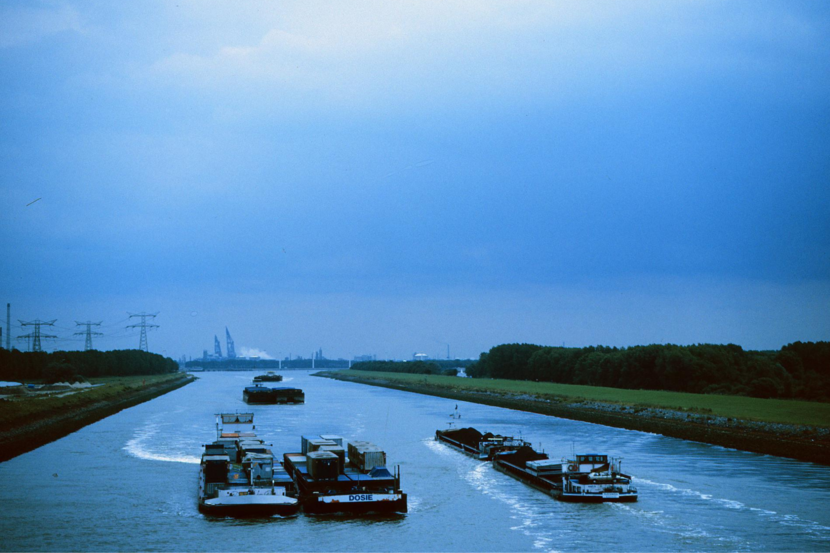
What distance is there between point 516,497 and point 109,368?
14538 cm

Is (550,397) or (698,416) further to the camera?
(550,397)

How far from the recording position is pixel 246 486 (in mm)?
30578

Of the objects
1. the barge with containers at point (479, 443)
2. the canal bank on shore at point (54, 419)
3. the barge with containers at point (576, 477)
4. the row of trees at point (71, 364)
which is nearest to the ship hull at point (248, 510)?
the barge with containers at point (576, 477)

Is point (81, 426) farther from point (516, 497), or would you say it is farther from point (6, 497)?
point (516, 497)

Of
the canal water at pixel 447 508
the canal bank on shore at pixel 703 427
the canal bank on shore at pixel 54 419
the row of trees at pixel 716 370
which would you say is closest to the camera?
the canal water at pixel 447 508

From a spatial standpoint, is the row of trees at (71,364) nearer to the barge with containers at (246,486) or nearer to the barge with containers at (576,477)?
the barge with containers at (246,486)

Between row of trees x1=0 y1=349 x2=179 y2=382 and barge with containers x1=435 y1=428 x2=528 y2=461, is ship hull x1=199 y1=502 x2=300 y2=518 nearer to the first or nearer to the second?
barge with containers x1=435 y1=428 x2=528 y2=461

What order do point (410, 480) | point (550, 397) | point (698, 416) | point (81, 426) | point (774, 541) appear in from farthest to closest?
1. point (550, 397)
2. point (81, 426)
3. point (698, 416)
4. point (410, 480)
5. point (774, 541)

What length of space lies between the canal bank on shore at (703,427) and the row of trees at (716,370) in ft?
48.4

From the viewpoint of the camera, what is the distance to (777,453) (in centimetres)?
4281

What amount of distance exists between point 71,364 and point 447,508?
4471 inches

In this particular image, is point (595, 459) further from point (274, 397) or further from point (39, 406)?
point (274, 397)

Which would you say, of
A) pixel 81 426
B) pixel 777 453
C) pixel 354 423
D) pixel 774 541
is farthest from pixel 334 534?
pixel 81 426

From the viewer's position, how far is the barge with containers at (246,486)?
28125 mm
